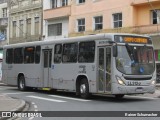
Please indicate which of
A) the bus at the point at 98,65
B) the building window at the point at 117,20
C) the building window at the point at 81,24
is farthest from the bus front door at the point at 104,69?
the building window at the point at 81,24

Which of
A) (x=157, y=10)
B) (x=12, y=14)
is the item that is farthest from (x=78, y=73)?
(x=12, y=14)

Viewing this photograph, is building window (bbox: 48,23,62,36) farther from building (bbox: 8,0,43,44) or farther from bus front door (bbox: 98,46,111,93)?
bus front door (bbox: 98,46,111,93)

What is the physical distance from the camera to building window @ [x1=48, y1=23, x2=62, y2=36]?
4909 cm

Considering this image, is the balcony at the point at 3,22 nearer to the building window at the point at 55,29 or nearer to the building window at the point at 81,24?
the building window at the point at 55,29

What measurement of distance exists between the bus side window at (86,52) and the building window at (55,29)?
91.3 feet

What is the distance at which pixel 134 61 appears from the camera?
19188 mm

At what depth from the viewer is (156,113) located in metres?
14.6

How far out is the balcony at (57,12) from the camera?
47031mm

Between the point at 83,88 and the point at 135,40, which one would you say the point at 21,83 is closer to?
the point at 83,88

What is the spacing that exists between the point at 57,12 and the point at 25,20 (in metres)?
8.30

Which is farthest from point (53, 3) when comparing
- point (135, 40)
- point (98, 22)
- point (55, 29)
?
point (135, 40)

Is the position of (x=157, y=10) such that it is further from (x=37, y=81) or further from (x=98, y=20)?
(x=37, y=81)

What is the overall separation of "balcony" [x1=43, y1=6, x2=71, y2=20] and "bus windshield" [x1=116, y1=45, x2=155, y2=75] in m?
27.5

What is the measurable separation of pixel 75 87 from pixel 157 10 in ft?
58.7
